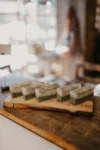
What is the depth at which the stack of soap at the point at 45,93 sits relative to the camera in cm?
147

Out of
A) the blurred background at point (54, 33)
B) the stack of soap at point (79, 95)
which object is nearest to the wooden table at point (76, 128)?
the stack of soap at point (79, 95)

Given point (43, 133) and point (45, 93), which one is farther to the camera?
point (45, 93)

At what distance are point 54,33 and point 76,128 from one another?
204 inches

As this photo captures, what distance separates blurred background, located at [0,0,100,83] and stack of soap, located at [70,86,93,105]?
3464mm

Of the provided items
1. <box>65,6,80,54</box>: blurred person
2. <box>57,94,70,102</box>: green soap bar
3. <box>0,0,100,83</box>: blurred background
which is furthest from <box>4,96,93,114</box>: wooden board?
<box>65,6,80,54</box>: blurred person

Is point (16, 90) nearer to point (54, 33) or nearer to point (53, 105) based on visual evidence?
point (53, 105)

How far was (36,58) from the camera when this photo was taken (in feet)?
19.5

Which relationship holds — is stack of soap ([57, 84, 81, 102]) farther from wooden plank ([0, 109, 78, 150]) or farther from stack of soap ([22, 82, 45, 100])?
wooden plank ([0, 109, 78, 150])

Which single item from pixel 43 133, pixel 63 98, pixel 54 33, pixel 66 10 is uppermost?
pixel 66 10

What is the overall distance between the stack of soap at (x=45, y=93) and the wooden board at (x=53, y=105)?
3cm

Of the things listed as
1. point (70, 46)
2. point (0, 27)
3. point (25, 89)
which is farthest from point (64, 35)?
point (25, 89)

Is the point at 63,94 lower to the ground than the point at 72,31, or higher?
lower

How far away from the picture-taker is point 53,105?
4.69 feet

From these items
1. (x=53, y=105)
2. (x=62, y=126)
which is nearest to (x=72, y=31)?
(x=53, y=105)
